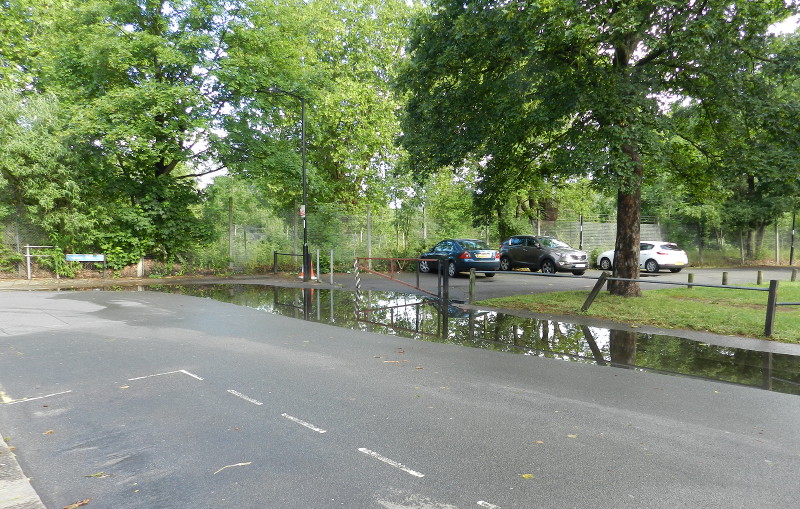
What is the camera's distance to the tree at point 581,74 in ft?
31.0

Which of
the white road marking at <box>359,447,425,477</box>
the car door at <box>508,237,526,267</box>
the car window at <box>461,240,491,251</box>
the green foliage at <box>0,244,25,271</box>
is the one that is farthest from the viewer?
the car door at <box>508,237,526,267</box>

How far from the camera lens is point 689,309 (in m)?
10.9

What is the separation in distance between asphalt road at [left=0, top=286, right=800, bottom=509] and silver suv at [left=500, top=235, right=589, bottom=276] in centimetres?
1377

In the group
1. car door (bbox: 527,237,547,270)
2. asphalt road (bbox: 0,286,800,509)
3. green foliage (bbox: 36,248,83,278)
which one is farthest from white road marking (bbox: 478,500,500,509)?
green foliage (bbox: 36,248,83,278)

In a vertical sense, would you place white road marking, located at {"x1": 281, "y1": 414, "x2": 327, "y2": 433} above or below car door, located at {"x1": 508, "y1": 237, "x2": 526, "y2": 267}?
below

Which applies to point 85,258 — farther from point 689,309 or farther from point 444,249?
point 689,309

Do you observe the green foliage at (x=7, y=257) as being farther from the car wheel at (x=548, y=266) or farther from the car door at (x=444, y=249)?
the car wheel at (x=548, y=266)

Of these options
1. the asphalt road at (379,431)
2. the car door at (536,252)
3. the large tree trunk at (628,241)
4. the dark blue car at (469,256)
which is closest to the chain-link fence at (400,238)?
the dark blue car at (469,256)

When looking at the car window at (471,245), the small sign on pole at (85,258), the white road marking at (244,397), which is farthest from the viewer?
the car window at (471,245)

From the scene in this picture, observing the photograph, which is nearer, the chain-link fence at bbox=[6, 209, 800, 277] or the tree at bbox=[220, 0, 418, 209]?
the tree at bbox=[220, 0, 418, 209]

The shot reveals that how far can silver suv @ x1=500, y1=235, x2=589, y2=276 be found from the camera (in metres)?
20.2

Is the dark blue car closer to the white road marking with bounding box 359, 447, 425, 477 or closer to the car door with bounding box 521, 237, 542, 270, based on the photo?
the car door with bounding box 521, 237, 542, 270

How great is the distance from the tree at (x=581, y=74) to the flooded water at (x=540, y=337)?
3330mm

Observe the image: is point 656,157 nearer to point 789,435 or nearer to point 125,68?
point 789,435
